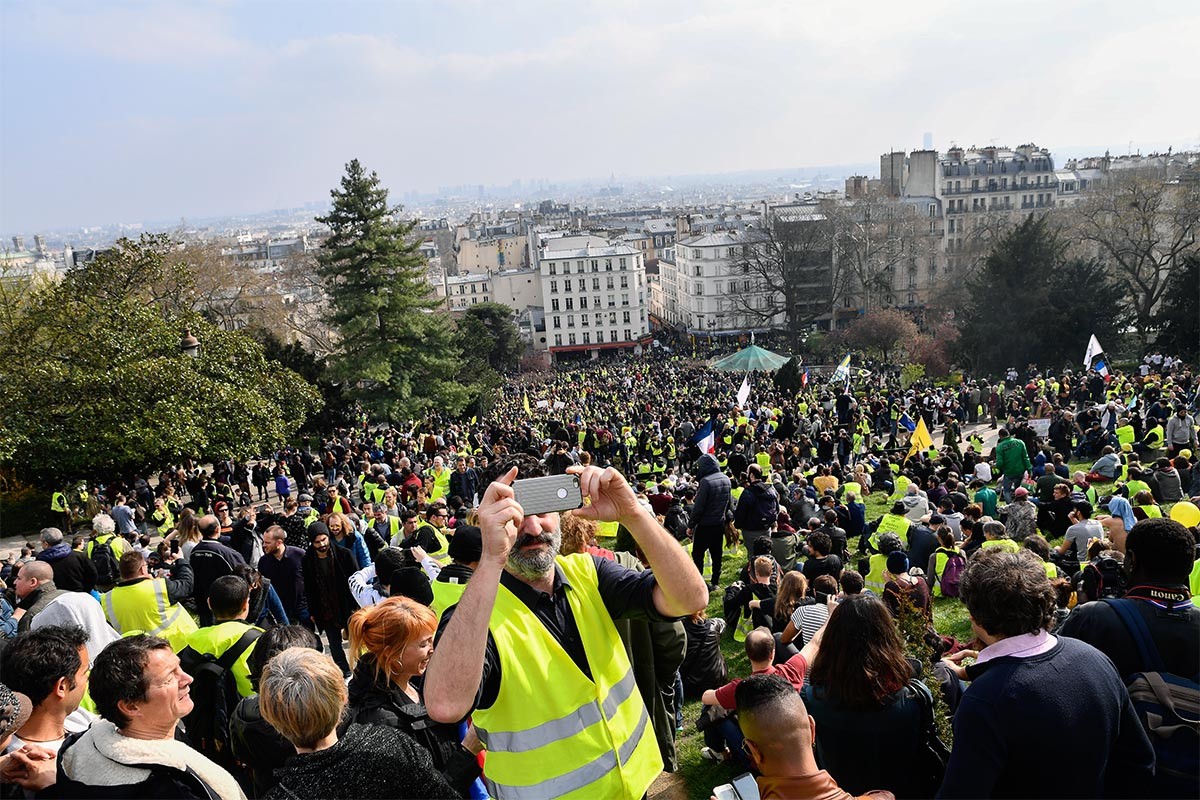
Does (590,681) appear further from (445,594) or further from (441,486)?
(441,486)

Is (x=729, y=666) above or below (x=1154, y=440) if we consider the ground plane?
above

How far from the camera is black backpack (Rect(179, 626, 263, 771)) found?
4.55m

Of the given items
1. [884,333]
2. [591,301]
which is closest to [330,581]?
[884,333]

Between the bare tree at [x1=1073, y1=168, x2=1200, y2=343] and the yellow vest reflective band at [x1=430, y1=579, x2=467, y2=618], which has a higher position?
the bare tree at [x1=1073, y1=168, x2=1200, y2=343]

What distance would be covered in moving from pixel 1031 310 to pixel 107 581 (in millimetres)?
37404

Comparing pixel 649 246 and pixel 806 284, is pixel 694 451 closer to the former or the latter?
pixel 806 284

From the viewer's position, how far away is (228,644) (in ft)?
15.2

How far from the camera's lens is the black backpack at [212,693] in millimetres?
4547

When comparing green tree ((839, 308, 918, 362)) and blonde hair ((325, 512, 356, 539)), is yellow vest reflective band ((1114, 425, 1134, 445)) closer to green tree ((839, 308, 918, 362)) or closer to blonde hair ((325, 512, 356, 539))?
blonde hair ((325, 512, 356, 539))

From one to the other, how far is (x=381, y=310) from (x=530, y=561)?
32.1 metres

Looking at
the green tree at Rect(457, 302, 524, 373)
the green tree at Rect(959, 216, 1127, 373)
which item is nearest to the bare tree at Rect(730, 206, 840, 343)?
the green tree at Rect(457, 302, 524, 373)

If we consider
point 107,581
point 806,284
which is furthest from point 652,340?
point 107,581

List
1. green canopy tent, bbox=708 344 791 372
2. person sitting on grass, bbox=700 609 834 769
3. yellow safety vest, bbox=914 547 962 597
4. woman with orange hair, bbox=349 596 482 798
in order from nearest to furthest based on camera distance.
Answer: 1. woman with orange hair, bbox=349 596 482 798
2. person sitting on grass, bbox=700 609 834 769
3. yellow safety vest, bbox=914 547 962 597
4. green canopy tent, bbox=708 344 791 372

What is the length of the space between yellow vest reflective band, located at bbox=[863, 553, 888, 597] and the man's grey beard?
5.44m
